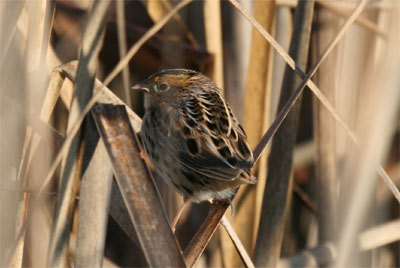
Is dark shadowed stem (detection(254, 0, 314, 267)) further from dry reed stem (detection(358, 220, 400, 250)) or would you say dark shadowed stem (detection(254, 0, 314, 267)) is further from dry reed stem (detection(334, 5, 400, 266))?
dry reed stem (detection(358, 220, 400, 250))

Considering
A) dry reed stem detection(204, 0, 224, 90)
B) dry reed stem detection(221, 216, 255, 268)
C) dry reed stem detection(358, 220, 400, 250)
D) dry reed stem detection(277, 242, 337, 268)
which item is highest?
dry reed stem detection(204, 0, 224, 90)

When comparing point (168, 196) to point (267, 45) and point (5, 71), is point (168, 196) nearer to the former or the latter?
point (267, 45)

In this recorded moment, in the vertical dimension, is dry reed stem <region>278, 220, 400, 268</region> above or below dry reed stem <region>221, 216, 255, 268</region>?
below

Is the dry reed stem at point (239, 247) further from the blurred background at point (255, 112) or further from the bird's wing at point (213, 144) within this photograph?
the blurred background at point (255, 112)

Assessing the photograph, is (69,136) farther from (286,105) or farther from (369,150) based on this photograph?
(369,150)

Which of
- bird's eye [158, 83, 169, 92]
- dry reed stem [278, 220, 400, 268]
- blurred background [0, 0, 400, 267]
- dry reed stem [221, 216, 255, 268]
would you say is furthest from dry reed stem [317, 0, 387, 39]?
dry reed stem [221, 216, 255, 268]

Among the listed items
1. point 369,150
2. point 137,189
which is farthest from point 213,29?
point 137,189
